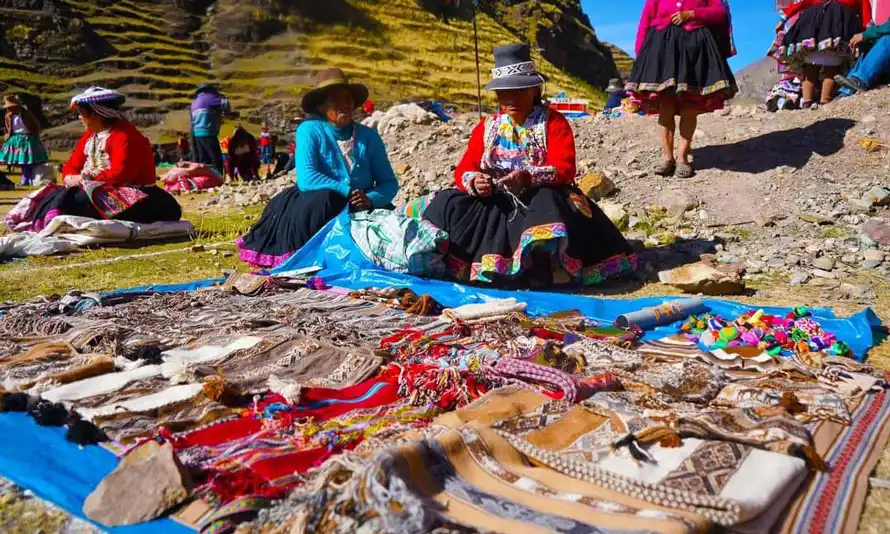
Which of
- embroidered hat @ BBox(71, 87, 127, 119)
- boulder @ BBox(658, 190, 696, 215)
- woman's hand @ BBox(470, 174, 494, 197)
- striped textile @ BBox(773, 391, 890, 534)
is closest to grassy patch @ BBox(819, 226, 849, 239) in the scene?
boulder @ BBox(658, 190, 696, 215)

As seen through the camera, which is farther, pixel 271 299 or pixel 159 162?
pixel 159 162

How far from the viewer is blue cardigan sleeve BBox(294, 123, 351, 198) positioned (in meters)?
5.00

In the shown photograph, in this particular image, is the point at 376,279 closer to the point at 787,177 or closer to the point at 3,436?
the point at 3,436

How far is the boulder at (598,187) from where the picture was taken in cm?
649

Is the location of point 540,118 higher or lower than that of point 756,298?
higher

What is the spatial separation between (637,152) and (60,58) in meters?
27.7

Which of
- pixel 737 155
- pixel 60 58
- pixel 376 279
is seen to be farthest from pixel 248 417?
pixel 60 58

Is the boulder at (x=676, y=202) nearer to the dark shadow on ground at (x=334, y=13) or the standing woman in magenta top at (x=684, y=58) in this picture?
the standing woman in magenta top at (x=684, y=58)

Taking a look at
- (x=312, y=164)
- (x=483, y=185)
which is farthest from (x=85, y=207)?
(x=483, y=185)

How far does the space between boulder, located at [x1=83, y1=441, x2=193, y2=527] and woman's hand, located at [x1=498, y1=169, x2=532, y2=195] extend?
9.54ft

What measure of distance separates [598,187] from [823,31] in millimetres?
3227

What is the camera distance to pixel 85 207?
20.5ft

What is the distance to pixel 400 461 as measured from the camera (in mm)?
1619

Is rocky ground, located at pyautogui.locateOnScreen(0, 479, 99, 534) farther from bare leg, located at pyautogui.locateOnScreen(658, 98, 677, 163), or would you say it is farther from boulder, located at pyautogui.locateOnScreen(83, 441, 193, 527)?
bare leg, located at pyautogui.locateOnScreen(658, 98, 677, 163)
